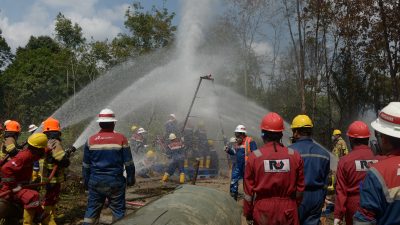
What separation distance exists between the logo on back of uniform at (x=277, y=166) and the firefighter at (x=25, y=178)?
364cm

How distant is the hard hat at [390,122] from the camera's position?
271cm

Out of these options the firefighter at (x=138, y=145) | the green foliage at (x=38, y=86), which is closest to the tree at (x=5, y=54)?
Result: the green foliage at (x=38, y=86)

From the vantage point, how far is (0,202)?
580 cm

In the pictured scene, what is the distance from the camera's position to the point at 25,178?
19.9ft

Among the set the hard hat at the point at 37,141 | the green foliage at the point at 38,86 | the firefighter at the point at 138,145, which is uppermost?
the green foliage at the point at 38,86

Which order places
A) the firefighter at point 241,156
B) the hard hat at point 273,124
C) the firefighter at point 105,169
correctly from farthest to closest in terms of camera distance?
the firefighter at point 241,156
the firefighter at point 105,169
the hard hat at point 273,124

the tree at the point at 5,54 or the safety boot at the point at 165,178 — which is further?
the tree at the point at 5,54

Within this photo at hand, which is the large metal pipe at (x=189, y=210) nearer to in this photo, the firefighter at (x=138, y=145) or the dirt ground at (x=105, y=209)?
the dirt ground at (x=105, y=209)

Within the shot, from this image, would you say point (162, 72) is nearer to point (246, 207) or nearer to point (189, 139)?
point (189, 139)

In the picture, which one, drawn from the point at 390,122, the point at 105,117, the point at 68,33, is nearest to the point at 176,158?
the point at 105,117

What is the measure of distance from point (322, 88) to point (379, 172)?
2838 cm

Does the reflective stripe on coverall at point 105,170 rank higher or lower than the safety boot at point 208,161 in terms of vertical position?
higher

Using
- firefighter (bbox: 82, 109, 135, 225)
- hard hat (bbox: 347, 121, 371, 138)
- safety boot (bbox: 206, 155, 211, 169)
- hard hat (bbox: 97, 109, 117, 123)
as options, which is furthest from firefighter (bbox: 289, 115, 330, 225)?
safety boot (bbox: 206, 155, 211, 169)

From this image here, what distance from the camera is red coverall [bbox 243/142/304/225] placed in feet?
13.4
